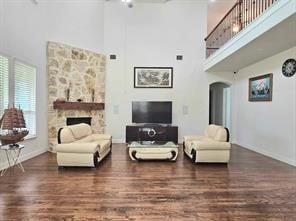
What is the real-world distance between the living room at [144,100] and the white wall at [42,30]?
0.03 m

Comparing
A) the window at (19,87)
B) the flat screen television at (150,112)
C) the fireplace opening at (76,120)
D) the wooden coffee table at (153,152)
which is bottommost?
the wooden coffee table at (153,152)

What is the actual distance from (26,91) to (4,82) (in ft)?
2.90

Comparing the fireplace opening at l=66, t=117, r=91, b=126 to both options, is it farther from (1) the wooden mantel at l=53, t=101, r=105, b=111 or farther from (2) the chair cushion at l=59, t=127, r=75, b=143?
(2) the chair cushion at l=59, t=127, r=75, b=143

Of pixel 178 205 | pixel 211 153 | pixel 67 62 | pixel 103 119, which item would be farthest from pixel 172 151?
pixel 67 62

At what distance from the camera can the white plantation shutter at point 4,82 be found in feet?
15.6

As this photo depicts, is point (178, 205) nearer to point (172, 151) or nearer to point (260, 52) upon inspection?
point (172, 151)

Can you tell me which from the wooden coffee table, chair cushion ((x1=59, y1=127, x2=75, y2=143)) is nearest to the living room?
the wooden coffee table

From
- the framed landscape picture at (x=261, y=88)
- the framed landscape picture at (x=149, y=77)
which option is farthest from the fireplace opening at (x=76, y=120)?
the framed landscape picture at (x=261, y=88)

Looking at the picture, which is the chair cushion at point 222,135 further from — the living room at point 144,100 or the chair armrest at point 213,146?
the living room at point 144,100

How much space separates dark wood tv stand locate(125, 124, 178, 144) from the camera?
7.88 m

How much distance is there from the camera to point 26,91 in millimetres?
5746

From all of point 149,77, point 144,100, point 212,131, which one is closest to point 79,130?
point 144,100

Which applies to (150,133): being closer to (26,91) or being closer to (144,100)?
(144,100)

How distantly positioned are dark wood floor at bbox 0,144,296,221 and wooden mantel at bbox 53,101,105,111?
207 centimetres
